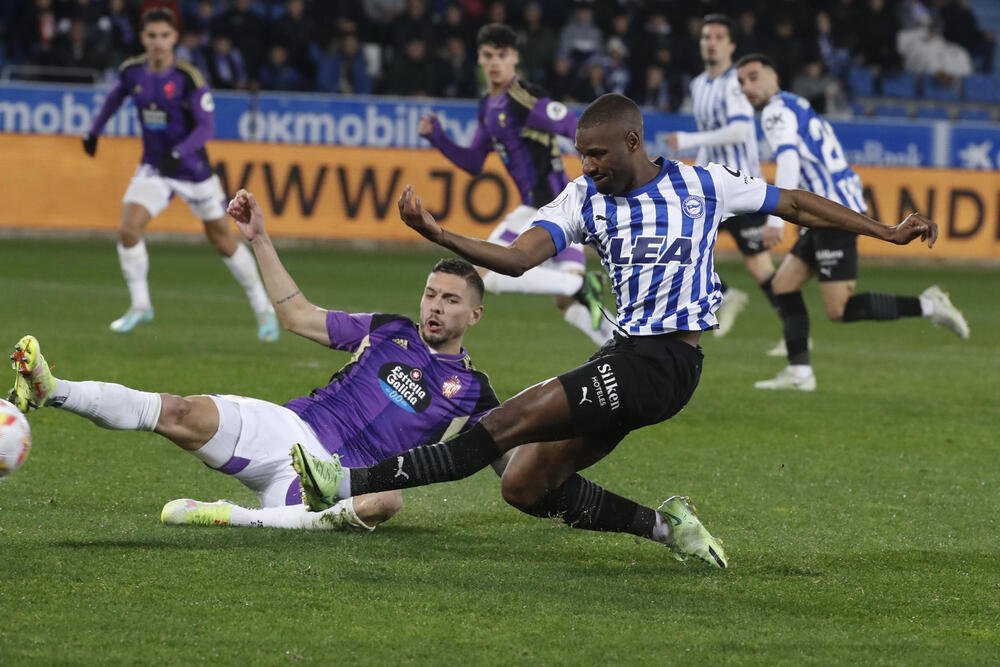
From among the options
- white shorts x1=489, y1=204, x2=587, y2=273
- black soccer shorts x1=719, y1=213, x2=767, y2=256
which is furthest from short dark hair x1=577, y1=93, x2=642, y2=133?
black soccer shorts x1=719, y1=213, x2=767, y2=256

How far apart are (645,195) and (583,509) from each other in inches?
45.2

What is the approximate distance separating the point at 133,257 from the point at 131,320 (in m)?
0.48

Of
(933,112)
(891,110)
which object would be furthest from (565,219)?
(933,112)

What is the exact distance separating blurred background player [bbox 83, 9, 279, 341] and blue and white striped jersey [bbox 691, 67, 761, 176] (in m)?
3.65

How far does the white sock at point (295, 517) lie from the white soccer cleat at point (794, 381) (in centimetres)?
481

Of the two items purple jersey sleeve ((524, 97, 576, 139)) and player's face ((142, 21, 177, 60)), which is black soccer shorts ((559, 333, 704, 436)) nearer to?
purple jersey sleeve ((524, 97, 576, 139))

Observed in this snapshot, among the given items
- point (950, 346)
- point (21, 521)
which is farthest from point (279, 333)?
point (21, 521)

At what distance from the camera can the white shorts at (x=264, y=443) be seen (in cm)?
533

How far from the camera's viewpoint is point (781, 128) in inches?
376

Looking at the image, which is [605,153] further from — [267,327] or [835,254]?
[267,327]

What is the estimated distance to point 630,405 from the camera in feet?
15.7

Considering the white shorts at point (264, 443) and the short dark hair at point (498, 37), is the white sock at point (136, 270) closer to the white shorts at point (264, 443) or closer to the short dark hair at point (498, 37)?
the short dark hair at point (498, 37)

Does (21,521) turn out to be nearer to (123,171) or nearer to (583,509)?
(583,509)

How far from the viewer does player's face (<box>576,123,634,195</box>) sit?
4.80m
